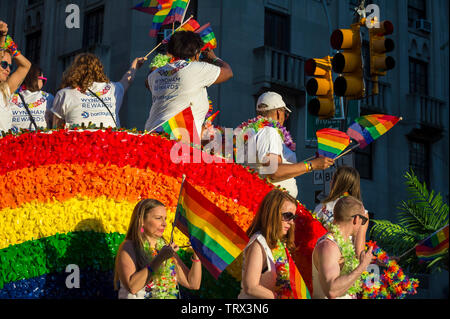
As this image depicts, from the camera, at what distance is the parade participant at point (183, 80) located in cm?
660

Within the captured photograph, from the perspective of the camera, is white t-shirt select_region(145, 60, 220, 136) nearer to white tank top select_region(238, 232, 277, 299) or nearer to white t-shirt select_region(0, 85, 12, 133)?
white t-shirt select_region(0, 85, 12, 133)

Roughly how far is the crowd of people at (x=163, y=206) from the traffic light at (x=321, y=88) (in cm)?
382

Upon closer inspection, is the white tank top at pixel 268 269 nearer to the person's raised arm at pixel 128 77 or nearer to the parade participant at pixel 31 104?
the person's raised arm at pixel 128 77

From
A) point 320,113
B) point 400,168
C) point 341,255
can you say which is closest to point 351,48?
point 320,113

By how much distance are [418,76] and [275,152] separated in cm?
1912

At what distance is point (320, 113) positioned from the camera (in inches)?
437

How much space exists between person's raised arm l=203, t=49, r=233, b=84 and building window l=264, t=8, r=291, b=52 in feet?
42.6

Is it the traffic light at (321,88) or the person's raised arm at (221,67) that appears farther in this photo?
the traffic light at (321,88)

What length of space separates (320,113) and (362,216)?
220 inches

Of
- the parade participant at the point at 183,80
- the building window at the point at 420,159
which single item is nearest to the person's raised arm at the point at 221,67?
the parade participant at the point at 183,80

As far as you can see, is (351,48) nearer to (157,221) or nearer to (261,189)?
(261,189)

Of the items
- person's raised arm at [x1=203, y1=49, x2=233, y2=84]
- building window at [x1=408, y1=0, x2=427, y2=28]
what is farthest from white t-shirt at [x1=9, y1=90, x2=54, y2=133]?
building window at [x1=408, y1=0, x2=427, y2=28]

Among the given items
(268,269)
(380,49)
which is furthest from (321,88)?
(268,269)

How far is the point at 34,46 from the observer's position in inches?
902
